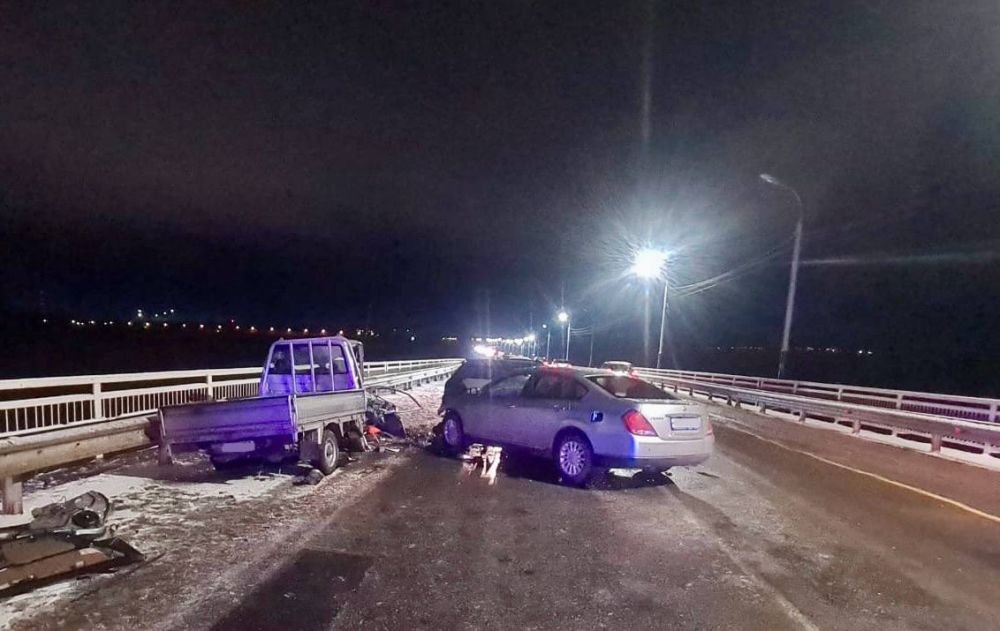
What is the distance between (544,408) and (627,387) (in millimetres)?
1267

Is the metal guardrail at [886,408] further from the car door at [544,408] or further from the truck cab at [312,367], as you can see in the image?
the truck cab at [312,367]

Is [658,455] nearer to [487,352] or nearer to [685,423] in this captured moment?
[685,423]

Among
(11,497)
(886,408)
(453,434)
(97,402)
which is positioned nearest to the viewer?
(11,497)

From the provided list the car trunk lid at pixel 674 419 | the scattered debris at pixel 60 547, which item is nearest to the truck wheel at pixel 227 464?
the scattered debris at pixel 60 547

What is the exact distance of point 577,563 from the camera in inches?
212

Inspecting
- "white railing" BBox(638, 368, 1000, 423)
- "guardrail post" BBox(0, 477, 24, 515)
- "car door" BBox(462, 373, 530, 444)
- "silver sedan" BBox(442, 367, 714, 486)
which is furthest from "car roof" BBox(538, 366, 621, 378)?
"white railing" BBox(638, 368, 1000, 423)

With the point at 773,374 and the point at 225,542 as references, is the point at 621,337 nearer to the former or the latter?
the point at 773,374

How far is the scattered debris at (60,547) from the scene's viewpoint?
4613 mm

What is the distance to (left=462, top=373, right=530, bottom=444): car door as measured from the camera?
9.69m

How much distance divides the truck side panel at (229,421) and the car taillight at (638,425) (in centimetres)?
434

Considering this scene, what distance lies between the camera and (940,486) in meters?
9.56

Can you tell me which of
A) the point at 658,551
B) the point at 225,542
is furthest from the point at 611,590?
the point at 225,542

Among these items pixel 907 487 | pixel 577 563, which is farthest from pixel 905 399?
pixel 577 563

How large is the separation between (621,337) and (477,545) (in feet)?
310
